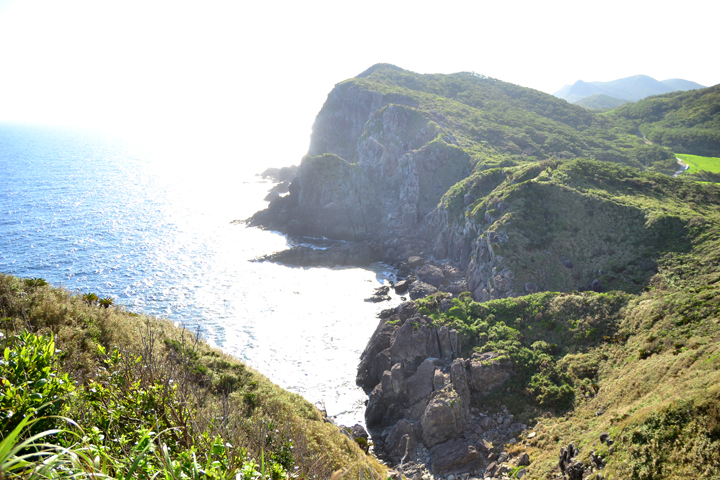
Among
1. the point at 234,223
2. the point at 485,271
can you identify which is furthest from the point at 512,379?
the point at 234,223

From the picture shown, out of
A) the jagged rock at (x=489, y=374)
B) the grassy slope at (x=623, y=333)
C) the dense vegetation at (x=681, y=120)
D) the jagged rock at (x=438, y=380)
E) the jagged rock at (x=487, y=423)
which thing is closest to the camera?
the grassy slope at (x=623, y=333)

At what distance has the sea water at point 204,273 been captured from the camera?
121 feet

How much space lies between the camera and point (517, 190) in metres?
45.6

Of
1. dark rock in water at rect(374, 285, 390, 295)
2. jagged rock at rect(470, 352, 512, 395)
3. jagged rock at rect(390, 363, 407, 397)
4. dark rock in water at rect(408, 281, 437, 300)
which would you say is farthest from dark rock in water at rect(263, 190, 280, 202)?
jagged rock at rect(470, 352, 512, 395)

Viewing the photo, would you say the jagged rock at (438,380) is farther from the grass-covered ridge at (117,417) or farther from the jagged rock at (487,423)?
the grass-covered ridge at (117,417)

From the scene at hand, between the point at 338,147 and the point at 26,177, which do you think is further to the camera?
the point at 338,147

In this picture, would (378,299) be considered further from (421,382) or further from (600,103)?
(600,103)

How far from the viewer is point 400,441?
78.4 feet

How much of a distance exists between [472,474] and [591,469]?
810 centimetres

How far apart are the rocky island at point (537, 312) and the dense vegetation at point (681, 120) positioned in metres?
3.39

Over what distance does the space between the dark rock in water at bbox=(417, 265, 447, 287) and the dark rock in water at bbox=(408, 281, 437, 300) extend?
1810 mm

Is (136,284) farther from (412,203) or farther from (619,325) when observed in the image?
(619,325)

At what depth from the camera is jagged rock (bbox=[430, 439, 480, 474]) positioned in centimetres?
2056

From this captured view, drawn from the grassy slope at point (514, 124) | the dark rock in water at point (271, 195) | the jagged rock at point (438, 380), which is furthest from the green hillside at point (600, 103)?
the jagged rock at point (438, 380)
